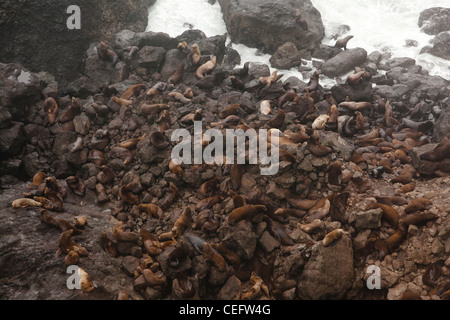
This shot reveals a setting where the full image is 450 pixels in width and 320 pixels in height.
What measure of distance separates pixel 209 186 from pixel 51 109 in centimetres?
454

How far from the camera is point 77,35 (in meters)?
9.61

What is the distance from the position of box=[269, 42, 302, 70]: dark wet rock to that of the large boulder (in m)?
0.97

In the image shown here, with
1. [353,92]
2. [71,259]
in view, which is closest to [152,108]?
[71,259]

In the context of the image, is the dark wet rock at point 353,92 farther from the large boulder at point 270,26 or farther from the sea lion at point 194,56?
the large boulder at point 270,26

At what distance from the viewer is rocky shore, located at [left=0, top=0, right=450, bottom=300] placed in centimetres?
462

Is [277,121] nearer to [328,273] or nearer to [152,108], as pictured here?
Answer: [152,108]

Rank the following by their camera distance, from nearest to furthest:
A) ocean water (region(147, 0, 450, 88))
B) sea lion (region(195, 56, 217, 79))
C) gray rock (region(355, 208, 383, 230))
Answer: gray rock (region(355, 208, 383, 230))
sea lion (region(195, 56, 217, 79))
ocean water (region(147, 0, 450, 88))

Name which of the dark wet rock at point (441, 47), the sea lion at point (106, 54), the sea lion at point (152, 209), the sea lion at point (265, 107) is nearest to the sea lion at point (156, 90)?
the sea lion at point (106, 54)

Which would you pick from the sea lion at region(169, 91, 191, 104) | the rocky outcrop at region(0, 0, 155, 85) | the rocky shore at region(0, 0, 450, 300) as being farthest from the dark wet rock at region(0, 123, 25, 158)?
the sea lion at region(169, 91, 191, 104)

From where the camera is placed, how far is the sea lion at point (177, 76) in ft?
29.3

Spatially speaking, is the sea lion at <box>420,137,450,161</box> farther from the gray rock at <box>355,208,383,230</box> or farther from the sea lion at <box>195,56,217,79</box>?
the sea lion at <box>195,56,217,79</box>

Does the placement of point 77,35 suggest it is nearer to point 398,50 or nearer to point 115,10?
point 115,10

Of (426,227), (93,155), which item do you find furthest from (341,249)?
(93,155)

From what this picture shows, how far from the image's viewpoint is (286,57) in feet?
38.3
